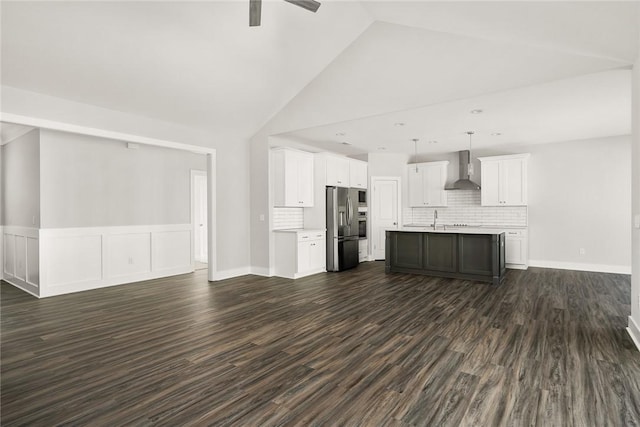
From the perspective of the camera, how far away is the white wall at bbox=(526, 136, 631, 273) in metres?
6.66

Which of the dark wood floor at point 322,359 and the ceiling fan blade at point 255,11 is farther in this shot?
the ceiling fan blade at point 255,11

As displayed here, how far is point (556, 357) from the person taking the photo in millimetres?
2850

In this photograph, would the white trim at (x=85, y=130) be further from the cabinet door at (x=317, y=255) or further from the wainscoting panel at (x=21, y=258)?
the cabinet door at (x=317, y=255)

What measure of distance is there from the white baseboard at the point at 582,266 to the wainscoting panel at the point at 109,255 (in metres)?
7.45

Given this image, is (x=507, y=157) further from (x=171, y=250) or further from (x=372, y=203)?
(x=171, y=250)

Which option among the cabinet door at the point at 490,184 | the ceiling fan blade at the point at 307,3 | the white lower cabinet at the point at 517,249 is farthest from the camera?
the cabinet door at the point at 490,184

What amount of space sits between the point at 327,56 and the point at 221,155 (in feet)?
8.63

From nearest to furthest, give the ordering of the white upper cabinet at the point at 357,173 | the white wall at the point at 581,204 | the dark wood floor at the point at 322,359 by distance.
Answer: the dark wood floor at the point at 322,359, the white wall at the point at 581,204, the white upper cabinet at the point at 357,173

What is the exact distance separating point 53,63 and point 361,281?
5.10m

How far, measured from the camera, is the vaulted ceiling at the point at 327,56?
3.22m

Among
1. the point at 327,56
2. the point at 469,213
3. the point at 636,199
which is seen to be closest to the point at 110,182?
the point at 327,56

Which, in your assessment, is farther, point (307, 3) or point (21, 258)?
point (21, 258)

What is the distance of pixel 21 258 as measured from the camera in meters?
5.53

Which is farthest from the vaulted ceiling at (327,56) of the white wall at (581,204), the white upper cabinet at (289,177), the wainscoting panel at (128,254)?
the wainscoting panel at (128,254)
